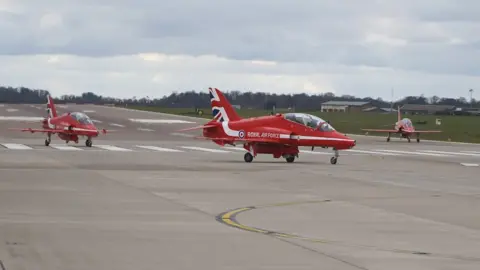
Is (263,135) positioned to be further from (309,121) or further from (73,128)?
(73,128)

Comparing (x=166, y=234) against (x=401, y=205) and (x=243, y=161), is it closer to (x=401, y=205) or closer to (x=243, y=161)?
(x=401, y=205)

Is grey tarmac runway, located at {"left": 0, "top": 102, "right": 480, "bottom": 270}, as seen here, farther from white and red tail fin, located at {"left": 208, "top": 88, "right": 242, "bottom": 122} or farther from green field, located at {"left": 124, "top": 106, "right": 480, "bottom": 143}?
green field, located at {"left": 124, "top": 106, "right": 480, "bottom": 143}

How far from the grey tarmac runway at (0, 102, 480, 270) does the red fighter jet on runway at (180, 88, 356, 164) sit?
8.75ft

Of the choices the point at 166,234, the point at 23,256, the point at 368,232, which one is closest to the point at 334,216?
the point at 368,232

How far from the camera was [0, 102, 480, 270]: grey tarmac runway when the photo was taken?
12.8 meters

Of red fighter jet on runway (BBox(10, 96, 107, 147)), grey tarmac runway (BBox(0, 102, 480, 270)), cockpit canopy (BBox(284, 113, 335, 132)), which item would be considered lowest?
grey tarmac runway (BBox(0, 102, 480, 270))

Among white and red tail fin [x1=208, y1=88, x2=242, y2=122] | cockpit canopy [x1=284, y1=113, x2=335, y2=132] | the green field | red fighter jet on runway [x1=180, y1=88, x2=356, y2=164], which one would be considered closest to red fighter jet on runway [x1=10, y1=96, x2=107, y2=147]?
white and red tail fin [x1=208, y1=88, x2=242, y2=122]

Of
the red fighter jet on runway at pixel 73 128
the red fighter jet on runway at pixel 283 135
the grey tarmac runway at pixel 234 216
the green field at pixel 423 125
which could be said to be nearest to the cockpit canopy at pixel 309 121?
the red fighter jet on runway at pixel 283 135

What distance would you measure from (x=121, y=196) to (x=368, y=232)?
7.65 meters

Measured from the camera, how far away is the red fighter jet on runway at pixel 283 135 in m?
38.6

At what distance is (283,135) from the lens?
38.7 metres

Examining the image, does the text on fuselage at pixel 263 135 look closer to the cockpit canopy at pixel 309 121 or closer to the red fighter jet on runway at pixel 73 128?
the cockpit canopy at pixel 309 121

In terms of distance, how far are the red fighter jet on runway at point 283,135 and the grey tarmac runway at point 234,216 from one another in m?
2.67

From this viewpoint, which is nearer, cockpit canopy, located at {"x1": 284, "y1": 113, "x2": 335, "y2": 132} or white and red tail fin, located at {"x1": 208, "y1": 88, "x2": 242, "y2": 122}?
cockpit canopy, located at {"x1": 284, "y1": 113, "x2": 335, "y2": 132}
